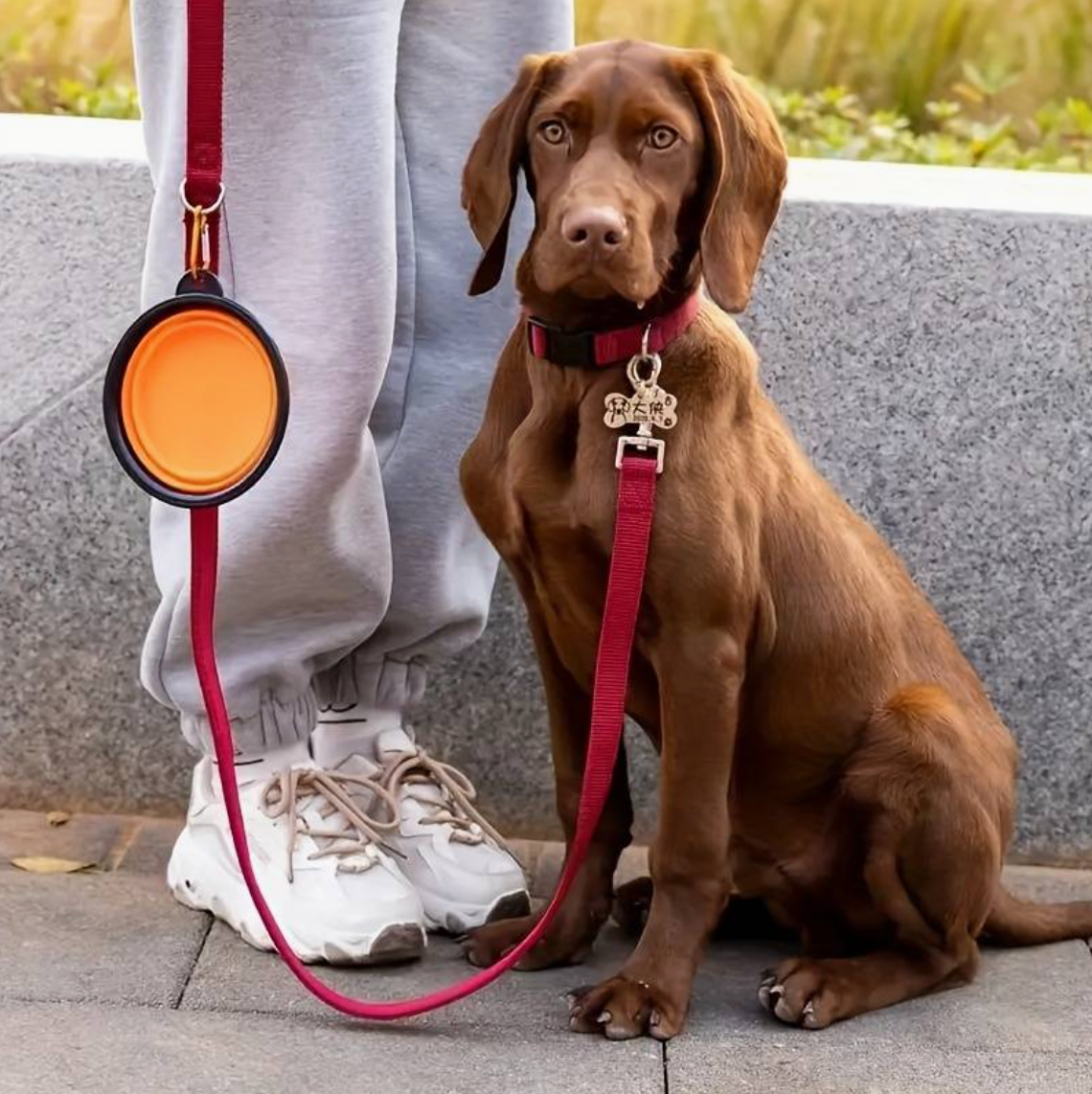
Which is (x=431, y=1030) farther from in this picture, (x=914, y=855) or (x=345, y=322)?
(x=345, y=322)

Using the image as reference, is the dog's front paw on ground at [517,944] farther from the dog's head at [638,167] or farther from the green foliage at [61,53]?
the green foliage at [61,53]

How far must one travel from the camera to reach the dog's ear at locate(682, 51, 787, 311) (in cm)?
254

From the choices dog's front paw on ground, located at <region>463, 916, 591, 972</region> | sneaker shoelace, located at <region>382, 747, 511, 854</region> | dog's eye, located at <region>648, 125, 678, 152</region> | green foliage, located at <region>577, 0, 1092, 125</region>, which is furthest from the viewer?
green foliage, located at <region>577, 0, 1092, 125</region>

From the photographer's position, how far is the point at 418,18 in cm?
292

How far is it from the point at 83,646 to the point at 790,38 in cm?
211

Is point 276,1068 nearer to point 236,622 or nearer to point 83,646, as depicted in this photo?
point 236,622

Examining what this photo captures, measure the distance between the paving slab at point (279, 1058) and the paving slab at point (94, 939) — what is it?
8 cm

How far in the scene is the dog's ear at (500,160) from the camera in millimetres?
2578

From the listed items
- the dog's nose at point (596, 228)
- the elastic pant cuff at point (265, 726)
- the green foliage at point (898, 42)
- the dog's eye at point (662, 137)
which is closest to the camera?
the dog's nose at point (596, 228)

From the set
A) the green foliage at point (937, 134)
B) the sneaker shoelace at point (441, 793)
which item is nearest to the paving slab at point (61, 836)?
the sneaker shoelace at point (441, 793)

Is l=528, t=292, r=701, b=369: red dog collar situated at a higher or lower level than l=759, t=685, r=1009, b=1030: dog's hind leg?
higher

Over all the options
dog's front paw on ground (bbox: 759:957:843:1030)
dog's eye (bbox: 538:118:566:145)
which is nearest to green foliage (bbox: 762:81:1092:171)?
dog's eye (bbox: 538:118:566:145)

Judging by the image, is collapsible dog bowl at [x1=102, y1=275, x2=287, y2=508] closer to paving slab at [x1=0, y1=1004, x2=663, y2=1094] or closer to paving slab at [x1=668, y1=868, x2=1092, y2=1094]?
paving slab at [x1=0, y1=1004, x2=663, y2=1094]

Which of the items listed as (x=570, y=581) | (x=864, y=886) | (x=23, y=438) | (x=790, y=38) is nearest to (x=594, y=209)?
(x=570, y=581)
